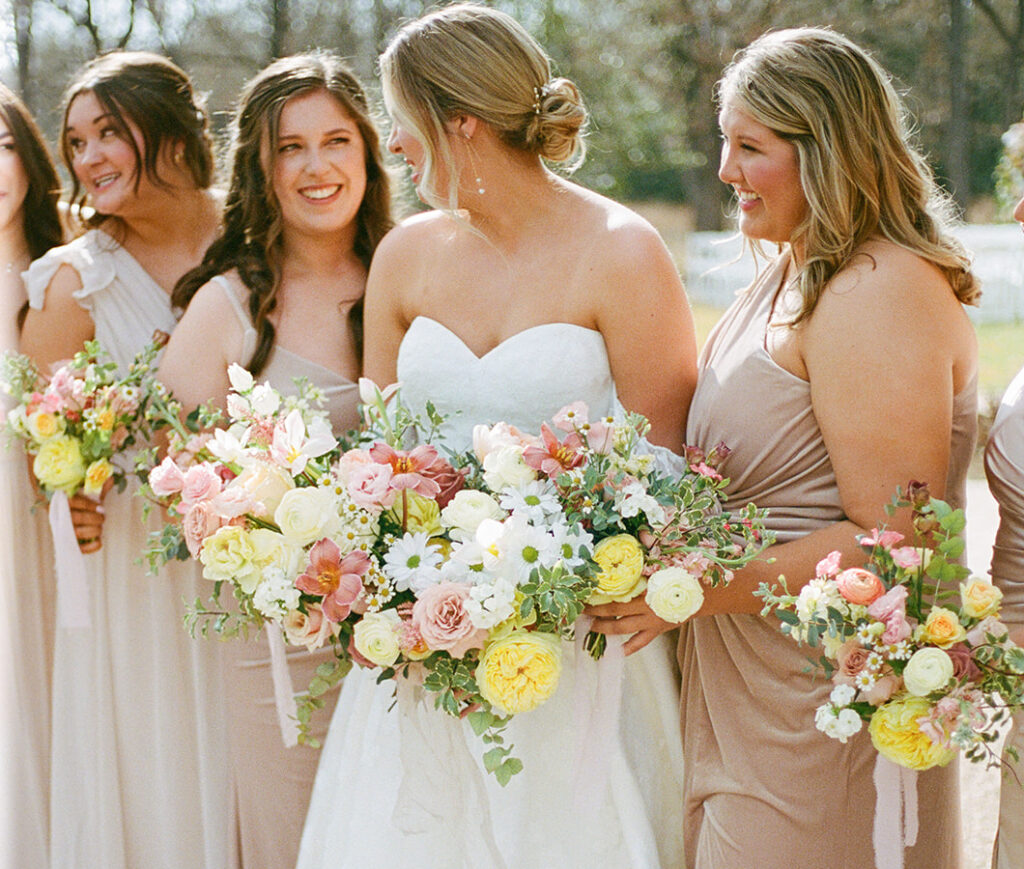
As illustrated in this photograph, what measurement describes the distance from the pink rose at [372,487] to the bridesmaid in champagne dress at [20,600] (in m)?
1.85

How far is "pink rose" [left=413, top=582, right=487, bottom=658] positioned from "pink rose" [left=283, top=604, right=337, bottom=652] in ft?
0.71

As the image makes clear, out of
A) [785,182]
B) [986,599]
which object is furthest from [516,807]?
[785,182]

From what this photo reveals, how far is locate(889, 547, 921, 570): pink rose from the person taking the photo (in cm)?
196

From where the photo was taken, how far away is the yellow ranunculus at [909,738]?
6.50 feet

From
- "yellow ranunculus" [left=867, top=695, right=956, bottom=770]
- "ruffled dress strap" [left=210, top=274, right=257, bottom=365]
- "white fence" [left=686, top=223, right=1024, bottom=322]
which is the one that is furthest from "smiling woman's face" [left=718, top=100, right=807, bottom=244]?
"white fence" [left=686, top=223, right=1024, bottom=322]

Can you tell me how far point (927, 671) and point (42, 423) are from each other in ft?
7.73

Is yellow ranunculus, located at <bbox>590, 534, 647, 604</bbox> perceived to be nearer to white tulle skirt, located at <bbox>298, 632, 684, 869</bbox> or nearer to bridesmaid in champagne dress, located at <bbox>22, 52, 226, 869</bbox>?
white tulle skirt, located at <bbox>298, 632, 684, 869</bbox>

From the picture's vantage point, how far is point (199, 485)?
238 cm

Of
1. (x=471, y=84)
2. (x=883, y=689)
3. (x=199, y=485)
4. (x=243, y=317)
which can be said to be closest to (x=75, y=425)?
(x=243, y=317)

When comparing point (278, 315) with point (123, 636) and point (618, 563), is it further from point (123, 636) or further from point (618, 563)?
point (618, 563)

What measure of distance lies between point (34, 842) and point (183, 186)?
7.12 ft

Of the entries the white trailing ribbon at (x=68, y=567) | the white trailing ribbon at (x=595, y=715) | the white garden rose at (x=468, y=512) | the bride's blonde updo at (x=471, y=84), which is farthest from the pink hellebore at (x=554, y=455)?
the white trailing ribbon at (x=68, y=567)

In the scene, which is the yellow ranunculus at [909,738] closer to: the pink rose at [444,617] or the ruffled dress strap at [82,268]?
the pink rose at [444,617]

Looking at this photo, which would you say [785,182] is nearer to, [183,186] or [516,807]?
[516,807]
